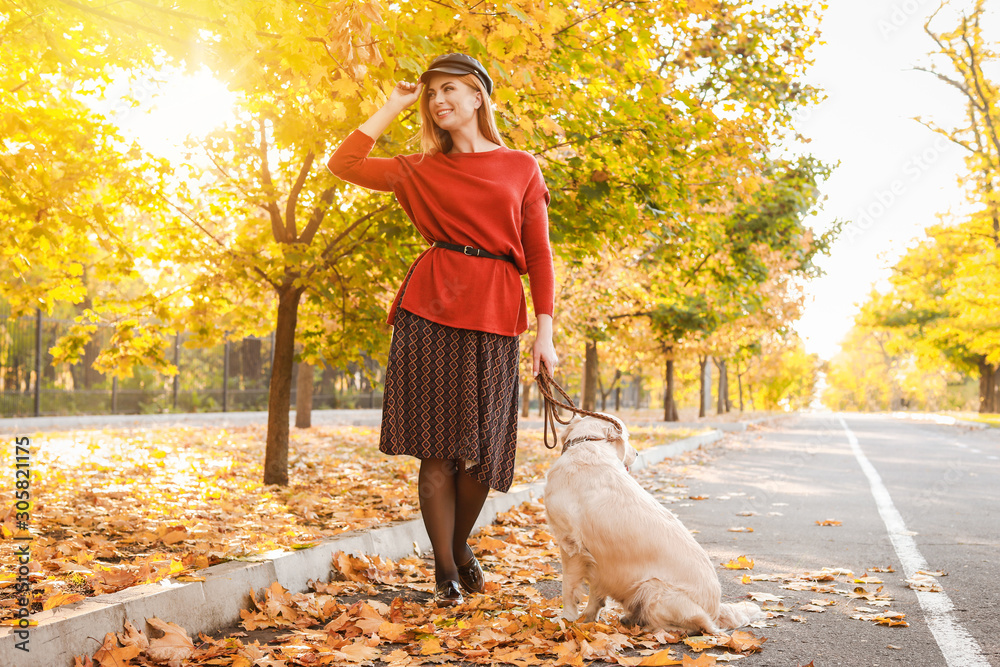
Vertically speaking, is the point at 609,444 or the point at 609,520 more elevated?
the point at 609,444

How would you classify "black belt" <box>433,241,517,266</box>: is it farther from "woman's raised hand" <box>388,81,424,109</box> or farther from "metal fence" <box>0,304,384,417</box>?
"metal fence" <box>0,304,384,417</box>

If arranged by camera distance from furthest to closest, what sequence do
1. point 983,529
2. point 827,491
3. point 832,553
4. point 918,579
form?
1. point 827,491
2. point 983,529
3. point 832,553
4. point 918,579

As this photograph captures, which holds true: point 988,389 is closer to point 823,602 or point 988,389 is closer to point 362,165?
point 823,602

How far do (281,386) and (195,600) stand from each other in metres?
3.56

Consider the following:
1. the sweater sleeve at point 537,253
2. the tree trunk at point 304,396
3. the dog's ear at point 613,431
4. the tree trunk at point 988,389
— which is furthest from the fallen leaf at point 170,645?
the tree trunk at point 988,389

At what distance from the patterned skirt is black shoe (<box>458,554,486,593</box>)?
0.55 meters

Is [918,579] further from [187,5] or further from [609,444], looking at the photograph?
[187,5]

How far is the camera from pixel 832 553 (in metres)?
4.95

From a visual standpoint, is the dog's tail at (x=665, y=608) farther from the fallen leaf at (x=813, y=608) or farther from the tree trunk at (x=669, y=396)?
the tree trunk at (x=669, y=396)

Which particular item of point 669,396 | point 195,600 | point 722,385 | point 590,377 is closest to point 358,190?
point 195,600

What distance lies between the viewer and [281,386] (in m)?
6.59

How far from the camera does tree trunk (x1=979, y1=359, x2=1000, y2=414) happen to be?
128ft

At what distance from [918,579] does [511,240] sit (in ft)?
9.77

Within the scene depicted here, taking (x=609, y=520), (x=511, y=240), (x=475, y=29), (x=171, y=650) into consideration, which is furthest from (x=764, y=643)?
(x=475, y=29)
